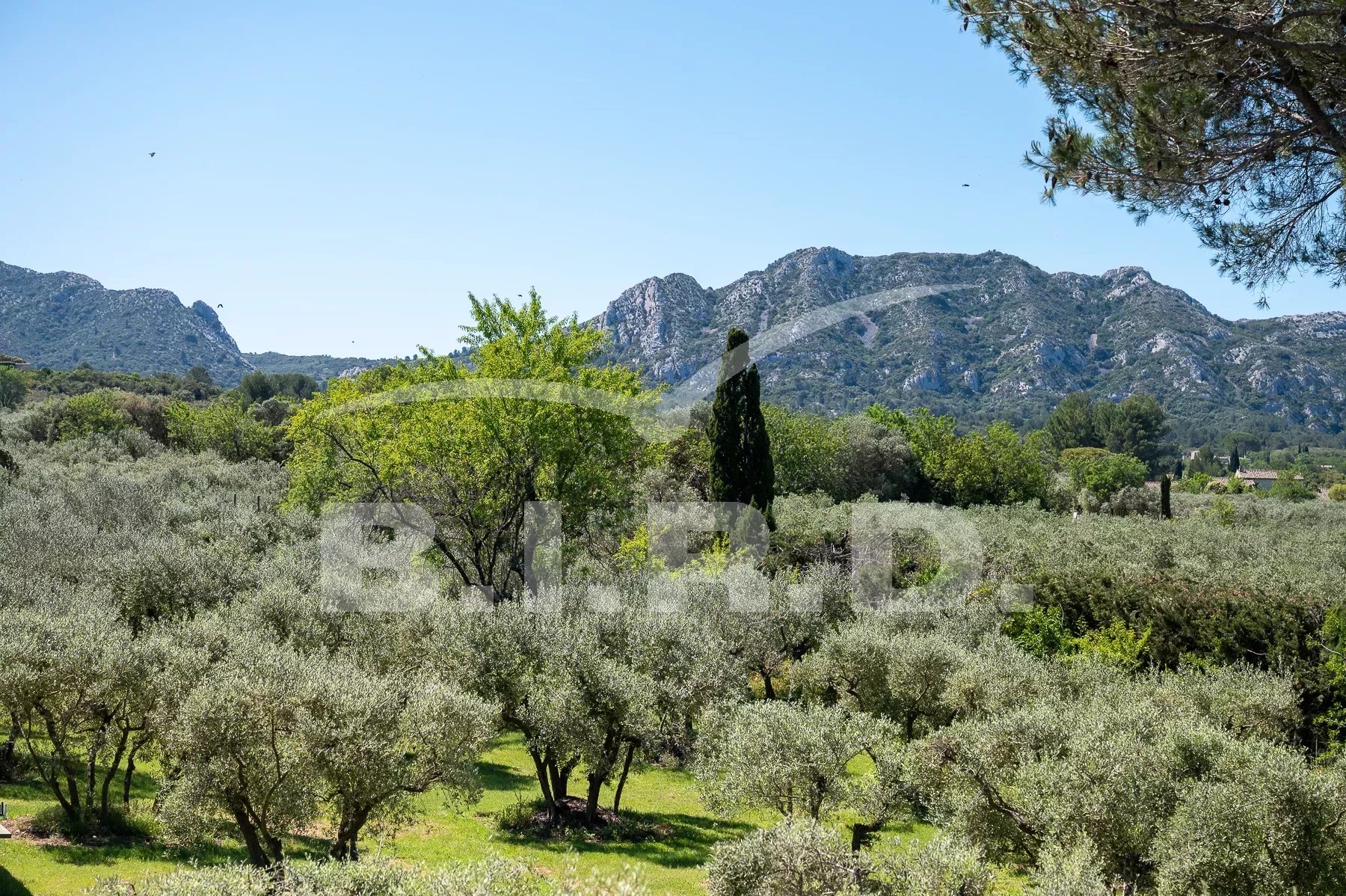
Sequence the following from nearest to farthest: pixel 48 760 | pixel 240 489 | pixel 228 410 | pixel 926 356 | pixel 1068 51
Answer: pixel 1068 51 → pixel 48 760 → pixel 240 489 → pixel 228 410 → pixel 926 356

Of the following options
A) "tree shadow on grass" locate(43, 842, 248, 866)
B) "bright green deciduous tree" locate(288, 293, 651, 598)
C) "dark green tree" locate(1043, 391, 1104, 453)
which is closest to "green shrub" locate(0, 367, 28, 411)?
"bright green deciduous tree" locate(288, 293, 651, 598)

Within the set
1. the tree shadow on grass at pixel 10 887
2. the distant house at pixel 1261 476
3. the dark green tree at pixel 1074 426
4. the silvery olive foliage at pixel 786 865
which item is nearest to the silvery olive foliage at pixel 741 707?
the silvery olive foliage at pixel 786 865

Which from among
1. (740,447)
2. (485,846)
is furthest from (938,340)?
(485,846)

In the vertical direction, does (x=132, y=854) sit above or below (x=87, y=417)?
below

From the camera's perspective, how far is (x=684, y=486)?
38719mm

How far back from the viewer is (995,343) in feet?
548

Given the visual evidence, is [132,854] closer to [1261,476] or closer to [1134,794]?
[1134,794]

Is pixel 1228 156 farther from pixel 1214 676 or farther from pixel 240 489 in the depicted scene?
pixel 240 489

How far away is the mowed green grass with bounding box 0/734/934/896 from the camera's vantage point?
11.9 metres

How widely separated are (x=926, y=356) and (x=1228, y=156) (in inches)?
5865

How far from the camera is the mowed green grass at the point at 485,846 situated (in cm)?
1195

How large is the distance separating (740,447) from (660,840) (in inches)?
786

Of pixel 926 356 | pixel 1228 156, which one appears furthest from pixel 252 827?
pixel 926 356

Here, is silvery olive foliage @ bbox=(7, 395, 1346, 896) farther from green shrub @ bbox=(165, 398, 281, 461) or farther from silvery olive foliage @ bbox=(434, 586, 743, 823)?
green shrub @ bbox=(165, 398, 281, 461)
